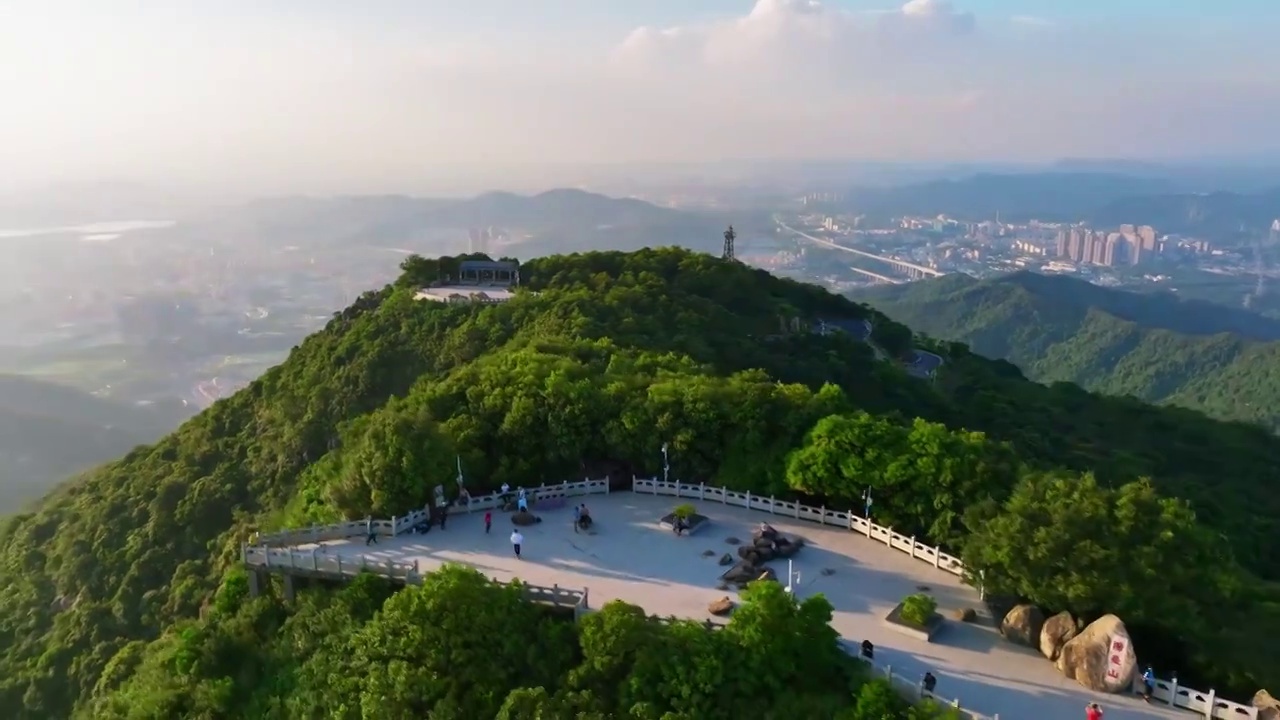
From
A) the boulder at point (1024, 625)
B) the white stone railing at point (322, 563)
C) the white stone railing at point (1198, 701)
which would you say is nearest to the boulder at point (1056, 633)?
the boulder at point (1024, 625)

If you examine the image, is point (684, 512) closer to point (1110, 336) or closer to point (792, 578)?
point (792, 578)

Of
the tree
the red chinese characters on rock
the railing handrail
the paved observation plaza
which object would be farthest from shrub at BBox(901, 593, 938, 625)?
the red chinese characters on rock

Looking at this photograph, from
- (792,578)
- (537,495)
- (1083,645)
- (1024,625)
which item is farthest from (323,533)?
(1083,645)

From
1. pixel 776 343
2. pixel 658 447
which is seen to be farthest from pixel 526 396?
pixel 776 343

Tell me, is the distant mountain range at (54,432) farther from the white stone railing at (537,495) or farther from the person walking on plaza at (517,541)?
the person walking on plaza at (517,541)

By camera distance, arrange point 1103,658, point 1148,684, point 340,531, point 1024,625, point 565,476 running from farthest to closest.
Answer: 1. point 565,476
2. point 340,531
3. point 1024,625
4. point 1103,658
5. point 1148,684

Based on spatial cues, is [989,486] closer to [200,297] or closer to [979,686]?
[979,686]

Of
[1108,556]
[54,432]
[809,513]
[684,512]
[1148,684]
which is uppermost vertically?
[1108,556]
